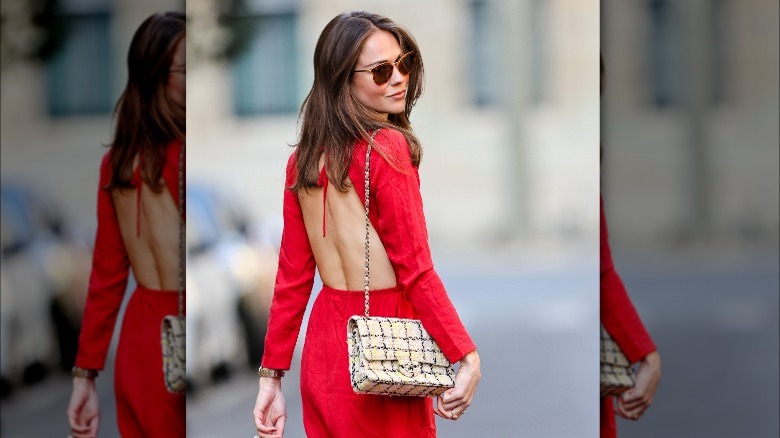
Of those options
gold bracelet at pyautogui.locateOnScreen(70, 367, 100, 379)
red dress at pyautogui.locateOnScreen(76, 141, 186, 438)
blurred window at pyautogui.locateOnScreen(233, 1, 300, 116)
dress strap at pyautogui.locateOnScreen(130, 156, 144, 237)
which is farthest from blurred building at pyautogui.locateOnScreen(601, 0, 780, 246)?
gold bracelet at pyautogui.locateOnScreen(70, 367, 100, 379)

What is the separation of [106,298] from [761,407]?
320 centimetres

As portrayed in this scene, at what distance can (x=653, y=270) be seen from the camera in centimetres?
651

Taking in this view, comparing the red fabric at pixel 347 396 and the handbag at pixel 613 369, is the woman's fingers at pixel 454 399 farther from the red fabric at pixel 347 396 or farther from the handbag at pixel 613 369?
the handbag at pixel 613 369

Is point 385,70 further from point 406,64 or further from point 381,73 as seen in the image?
point 406,64

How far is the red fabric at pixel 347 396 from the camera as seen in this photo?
16.0ft

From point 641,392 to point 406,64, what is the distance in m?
2.21

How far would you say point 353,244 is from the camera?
488 centimetres

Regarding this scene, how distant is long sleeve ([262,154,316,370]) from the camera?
504 centimetres

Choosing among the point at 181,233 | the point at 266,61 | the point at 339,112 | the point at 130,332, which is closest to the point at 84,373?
the point at 130,332

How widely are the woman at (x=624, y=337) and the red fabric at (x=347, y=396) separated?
5.24 ft

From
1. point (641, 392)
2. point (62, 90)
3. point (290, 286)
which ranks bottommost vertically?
point (641, 392)

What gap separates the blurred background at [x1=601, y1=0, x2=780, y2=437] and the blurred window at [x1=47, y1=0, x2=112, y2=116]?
8.10 ft

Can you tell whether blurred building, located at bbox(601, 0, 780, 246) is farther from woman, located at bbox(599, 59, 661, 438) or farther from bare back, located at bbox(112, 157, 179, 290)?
bare back, located at bbox(112, 157, 179, 290)

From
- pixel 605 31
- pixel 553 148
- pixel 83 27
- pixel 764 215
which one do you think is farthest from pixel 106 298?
pixel 764 215
